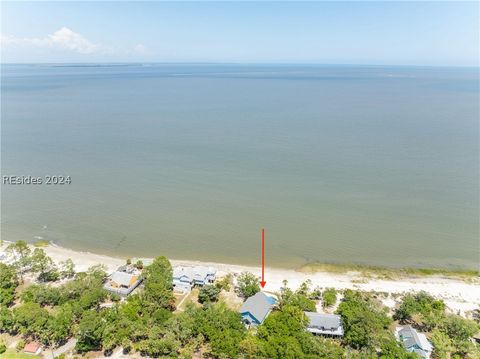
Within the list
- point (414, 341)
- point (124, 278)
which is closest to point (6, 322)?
point (124, 278)


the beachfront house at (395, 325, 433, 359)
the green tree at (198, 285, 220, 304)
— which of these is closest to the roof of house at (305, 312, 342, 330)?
the beachfront house at (395, 325, 433, 359)

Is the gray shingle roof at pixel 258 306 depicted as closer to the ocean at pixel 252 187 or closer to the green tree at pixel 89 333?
the ocean at pixel 252 187

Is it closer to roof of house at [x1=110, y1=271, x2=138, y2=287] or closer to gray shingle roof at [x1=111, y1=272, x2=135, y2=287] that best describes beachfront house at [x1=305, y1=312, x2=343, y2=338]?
roof of house at [x1=110, y1=271, x2=138, y2=287]

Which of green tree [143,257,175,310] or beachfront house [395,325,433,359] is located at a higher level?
green tree [143,257,175,310]

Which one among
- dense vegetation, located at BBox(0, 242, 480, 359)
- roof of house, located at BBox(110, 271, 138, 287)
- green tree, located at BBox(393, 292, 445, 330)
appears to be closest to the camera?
dense vegetation, located at BBox(0, 242, 480, 359)

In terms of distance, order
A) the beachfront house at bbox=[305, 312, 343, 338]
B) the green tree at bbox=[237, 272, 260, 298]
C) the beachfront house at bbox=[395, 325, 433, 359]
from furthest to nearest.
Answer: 1. the green tree at bbox=[237, 272, 260, 298]
2. the beachfront house at bbox=[305, 312, 343, 338]
3. the beachfront house at bbox=[395, 325, 433, 359]

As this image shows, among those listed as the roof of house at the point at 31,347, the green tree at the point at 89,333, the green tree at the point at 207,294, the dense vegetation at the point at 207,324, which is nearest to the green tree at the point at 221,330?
the dense vegetation at the point at 207,324

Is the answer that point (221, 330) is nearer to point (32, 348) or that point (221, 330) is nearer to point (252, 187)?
point (32, 348)

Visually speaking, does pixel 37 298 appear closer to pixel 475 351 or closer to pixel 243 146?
pixel 475 351
